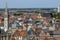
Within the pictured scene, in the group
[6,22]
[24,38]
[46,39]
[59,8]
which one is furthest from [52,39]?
[59,8]

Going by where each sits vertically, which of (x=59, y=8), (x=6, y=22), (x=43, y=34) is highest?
(x=6, y=22)

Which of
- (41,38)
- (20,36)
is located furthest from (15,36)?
(41,38)

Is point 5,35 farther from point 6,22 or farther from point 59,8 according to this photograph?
point 59,8

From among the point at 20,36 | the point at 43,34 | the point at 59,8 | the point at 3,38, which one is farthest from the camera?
the point at 59,8

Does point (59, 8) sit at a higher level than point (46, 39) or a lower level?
lower

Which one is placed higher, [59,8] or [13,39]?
[13,39]

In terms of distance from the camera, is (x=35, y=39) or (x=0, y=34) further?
(x=35, y=39)

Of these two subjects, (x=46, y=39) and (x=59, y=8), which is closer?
(x=46, y=39)

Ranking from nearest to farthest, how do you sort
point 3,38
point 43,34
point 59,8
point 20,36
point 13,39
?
point 3,38 < point 13,39 < point 20,36 < point 43,34 < point 59,8

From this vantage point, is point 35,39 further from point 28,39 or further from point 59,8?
point 59,8
